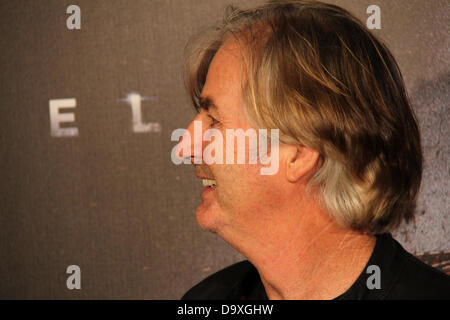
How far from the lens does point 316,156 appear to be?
105 cm

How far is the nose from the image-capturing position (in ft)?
3.68

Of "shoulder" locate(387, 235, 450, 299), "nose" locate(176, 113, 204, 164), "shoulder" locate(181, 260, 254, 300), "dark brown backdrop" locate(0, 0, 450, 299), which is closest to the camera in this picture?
"shoulder" locate(387, 235, 450, 299)

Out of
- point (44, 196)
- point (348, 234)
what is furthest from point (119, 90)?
point (348, 234)

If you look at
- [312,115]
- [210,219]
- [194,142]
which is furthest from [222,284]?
[312,115]

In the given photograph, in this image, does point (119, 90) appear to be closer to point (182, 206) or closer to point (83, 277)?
point (182, 206)

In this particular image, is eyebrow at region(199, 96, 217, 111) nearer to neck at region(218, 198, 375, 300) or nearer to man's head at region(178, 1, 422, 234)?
man's head at region(178, 1, 422, 234)

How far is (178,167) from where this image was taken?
1562 mm

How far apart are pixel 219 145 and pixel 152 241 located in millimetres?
601

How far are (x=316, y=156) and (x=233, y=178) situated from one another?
0.61 ft

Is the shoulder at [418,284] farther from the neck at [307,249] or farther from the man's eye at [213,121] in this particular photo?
the man's eye at [213,121]

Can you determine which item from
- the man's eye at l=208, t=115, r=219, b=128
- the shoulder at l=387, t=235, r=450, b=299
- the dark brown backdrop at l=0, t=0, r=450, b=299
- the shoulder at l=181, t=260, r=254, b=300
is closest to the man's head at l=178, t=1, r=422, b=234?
the man's eye at l=208, t=115, r=219, b=128

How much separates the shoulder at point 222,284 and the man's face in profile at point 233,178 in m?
0.27

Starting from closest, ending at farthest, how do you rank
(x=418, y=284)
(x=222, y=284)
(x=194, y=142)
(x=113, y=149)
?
(x=418, y=284) < (x=194, y=142) < (x=222, y=284) < (x=113, y=149)

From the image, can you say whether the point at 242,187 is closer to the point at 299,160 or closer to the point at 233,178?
the point at 233,178
